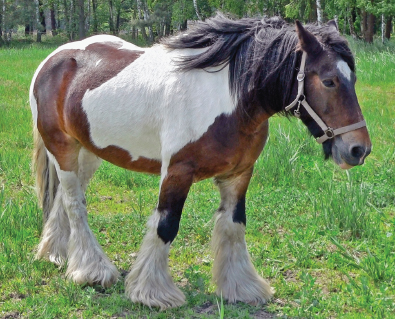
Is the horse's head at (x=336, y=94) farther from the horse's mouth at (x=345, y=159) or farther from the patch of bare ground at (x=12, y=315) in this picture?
the patch of bare ground at (x=12, y=315)

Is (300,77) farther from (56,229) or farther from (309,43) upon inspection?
(56,229)

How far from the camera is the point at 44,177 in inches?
162

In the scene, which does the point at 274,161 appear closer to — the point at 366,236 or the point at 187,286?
the point at 366,236

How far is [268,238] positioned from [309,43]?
2.13m

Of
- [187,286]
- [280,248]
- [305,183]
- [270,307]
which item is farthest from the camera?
[305,183]

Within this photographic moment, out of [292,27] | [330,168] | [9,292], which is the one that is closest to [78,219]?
[9,292]

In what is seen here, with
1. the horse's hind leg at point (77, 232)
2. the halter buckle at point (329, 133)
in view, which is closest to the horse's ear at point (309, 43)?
the halter buckle at point (329, 133)

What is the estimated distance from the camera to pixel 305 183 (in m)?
5.44

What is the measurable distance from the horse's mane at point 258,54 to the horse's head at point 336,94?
0.07 feet

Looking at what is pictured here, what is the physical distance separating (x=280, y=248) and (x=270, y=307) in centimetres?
86

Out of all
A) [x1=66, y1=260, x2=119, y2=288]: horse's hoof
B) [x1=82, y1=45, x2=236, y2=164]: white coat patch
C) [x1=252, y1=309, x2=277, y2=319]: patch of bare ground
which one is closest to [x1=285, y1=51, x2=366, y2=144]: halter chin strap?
[x1=82, y1=45, x2=236, y2=164]: white coat patch

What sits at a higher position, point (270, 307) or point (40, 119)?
point (40, 119)

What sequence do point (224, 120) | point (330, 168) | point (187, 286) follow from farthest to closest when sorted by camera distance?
point (330, 168) < point (187, 286) < point (224, 120)

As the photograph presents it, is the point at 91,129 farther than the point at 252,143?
Yes
